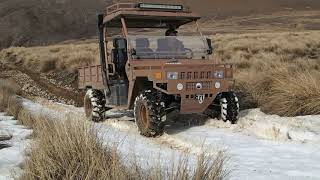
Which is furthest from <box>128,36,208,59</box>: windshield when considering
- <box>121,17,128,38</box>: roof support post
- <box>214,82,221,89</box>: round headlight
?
<box>214,82,221,89</box>: round headlight

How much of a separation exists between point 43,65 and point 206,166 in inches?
1154

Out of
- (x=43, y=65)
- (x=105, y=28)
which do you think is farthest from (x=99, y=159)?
(x=43, y=65)

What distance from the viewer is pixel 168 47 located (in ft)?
38.0

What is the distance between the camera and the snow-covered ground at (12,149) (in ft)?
21.0

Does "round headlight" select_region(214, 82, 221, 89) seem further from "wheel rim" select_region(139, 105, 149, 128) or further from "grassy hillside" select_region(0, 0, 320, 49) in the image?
"grassy hillside" select_region(0, 0, 320, 49)

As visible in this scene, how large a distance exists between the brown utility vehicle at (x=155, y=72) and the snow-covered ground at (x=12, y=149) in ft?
7.17

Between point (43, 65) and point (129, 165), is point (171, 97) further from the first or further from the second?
point (43, 65)

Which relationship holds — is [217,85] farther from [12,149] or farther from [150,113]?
[12,149]

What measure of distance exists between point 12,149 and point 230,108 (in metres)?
4.48

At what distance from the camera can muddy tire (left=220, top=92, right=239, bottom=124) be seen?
1058 centimetres

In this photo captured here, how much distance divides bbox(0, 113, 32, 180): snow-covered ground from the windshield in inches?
111

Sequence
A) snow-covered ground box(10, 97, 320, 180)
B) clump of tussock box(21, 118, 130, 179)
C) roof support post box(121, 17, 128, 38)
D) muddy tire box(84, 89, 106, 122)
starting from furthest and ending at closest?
muddy tire box(84, 89, 106, 122) < roof support post box(121, 17, 128, 38) < snow-covered ground box(10, 97, 320, 180) < clump of tussock box(21, 118, 130, 179)

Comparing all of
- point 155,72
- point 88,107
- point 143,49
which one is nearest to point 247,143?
point 155,72

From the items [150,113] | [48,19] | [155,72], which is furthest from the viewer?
[48,19]
